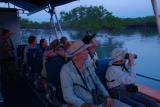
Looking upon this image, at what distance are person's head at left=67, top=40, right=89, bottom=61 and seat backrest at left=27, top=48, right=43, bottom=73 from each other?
2.89 meters

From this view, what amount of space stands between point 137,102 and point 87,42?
0.90 metres

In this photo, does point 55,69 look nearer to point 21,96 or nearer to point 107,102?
point 107,102

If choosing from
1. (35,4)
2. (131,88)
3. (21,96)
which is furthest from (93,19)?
(131,88)

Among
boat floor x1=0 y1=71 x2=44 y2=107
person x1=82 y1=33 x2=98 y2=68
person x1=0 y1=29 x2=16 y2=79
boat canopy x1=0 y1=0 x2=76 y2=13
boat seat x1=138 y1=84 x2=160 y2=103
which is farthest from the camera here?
boat canopy x1=0 y1=0 x2=76 y2=13

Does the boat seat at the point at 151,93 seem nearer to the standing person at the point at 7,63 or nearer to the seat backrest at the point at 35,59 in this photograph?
the seat backrest at the point at 35,59

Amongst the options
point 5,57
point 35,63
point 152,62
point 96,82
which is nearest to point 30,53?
point 35,63

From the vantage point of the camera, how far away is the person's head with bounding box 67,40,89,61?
332 centimetres

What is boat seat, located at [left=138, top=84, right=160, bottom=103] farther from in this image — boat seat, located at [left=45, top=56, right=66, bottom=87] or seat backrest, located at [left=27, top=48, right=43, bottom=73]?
seat backrest, located at [left=27, top=48, right=43, bottom=73]

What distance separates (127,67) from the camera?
4289 mm

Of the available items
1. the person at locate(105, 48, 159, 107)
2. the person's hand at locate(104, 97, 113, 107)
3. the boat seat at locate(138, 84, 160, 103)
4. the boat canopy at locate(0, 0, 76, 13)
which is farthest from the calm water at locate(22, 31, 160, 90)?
the person's hand at locate(104, 97, 113, 107)

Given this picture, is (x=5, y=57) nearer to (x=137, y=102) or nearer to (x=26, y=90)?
(x=26, y=90)

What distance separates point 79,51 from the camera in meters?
3.31

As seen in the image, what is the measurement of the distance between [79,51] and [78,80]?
0.28 m

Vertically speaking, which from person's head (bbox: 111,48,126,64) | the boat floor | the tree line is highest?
the tree line
